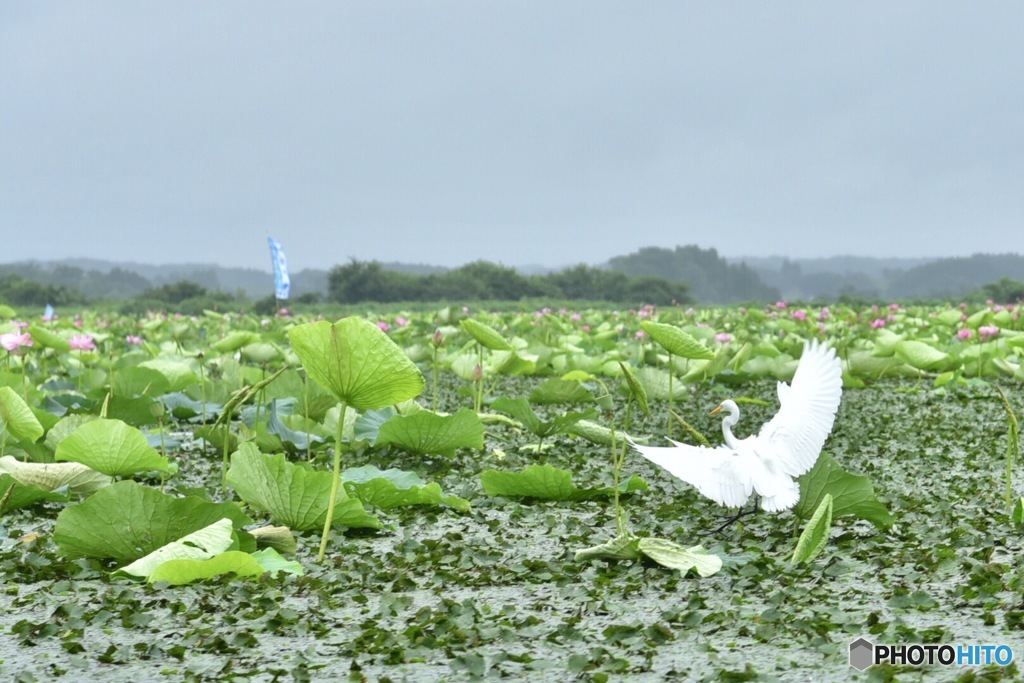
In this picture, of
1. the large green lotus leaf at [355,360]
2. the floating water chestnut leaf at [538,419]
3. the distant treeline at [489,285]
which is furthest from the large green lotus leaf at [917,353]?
the distant treeline at [489,285]

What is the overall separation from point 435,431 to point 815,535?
1067mm

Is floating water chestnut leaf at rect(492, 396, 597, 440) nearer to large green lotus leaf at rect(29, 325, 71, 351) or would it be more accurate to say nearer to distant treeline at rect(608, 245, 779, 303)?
large green lotus leaf at rect(29, 325, 71, 351)

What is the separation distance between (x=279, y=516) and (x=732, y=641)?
36.7 inches

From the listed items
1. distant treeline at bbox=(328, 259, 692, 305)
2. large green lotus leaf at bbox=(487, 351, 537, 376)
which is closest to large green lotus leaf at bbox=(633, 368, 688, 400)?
large green lotus leaf at bbox=(487, 351, 537, 376)

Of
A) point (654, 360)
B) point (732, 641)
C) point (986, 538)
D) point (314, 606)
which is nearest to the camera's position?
point (732, 641)

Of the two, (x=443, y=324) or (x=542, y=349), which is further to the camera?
(x=443, y=324)

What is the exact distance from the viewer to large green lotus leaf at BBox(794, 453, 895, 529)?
1926 millimetres

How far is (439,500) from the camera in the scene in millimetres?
2172

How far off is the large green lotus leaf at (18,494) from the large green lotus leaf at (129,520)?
1.35 ft

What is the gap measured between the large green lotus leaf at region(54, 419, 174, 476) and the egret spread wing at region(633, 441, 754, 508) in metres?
1.00

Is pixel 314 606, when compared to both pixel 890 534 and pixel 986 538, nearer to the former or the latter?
pixel 890 534

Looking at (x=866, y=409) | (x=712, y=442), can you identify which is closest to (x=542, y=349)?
(x=866, y=409)

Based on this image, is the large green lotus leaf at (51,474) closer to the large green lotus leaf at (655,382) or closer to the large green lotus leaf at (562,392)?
the large green lotus leaf at (562,392)

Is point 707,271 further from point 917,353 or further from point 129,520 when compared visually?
point 129,520
